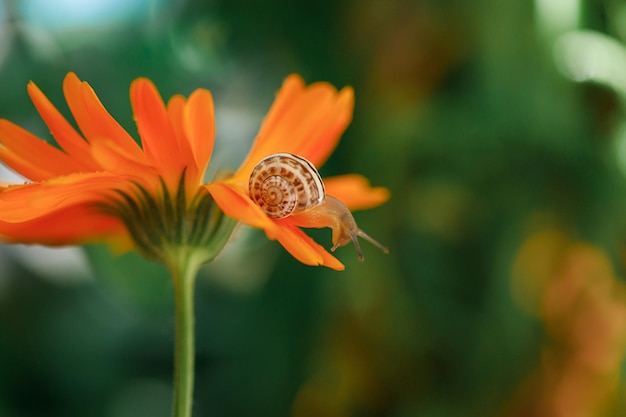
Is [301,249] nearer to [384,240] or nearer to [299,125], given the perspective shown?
[299,125]

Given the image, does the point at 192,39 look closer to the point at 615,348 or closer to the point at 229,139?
the point at 229,139

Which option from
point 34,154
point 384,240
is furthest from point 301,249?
point 384,240

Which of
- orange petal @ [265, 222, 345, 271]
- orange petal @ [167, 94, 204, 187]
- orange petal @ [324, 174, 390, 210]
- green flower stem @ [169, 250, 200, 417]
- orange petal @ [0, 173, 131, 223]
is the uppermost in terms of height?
orange petal @ [324, 174, 390, 210]

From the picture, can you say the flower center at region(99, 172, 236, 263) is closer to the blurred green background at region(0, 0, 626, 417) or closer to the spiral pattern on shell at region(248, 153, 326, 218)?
the spiral pattern on shell at region(248, 153, 326, 218)

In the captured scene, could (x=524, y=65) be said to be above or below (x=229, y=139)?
above

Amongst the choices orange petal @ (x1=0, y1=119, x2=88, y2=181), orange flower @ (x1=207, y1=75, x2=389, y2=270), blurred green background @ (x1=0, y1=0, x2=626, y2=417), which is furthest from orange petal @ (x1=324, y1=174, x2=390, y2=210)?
blurred green background @ (x1=0, y1=0, x2=626, y2=417)

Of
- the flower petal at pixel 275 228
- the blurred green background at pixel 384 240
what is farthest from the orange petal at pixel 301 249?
the blurred green background at pixel 384 240

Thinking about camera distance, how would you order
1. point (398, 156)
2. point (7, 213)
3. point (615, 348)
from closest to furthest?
point (7, 213)
point (615, 348)
point (398, 156)

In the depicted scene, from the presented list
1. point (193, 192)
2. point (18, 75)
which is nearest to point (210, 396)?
point (18, 75)
